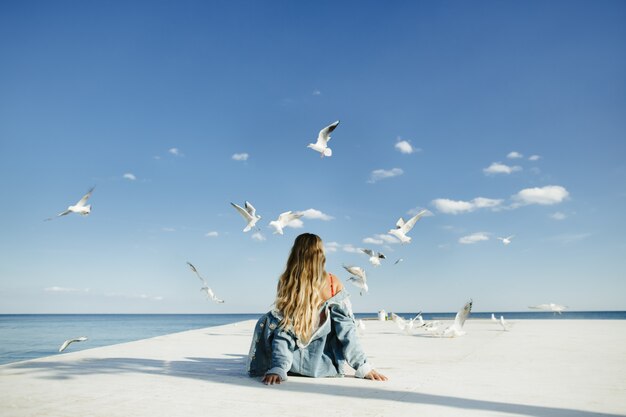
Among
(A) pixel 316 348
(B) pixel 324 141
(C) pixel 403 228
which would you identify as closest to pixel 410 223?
(C) pixel 403 228

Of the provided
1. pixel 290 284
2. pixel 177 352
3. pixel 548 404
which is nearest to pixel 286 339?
pixel 290 284

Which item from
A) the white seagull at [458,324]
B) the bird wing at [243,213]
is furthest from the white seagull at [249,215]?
the white seagull at [458,324]

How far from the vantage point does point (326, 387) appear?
428cm

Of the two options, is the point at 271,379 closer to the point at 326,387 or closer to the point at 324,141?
the point at 326,387

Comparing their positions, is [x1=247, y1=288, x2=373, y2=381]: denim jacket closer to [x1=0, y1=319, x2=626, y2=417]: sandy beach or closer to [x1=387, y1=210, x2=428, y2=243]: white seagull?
[x1=0, y1=319, x2=626, y2=417]: sandy beach

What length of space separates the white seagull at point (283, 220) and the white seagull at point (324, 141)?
1.60 meters

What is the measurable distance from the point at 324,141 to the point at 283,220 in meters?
2.15

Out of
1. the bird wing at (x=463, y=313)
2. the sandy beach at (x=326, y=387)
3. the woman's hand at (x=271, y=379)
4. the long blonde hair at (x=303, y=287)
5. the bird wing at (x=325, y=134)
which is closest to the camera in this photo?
the sandy beach at (x=326, y=387)

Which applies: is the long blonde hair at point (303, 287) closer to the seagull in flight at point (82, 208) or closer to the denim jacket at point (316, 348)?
the denim jacket at point (316, 348)

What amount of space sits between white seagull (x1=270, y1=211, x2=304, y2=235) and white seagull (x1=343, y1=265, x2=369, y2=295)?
187 cm

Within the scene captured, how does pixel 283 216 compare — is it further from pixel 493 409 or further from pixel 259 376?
pixel 493 409

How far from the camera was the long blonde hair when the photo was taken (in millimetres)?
4520

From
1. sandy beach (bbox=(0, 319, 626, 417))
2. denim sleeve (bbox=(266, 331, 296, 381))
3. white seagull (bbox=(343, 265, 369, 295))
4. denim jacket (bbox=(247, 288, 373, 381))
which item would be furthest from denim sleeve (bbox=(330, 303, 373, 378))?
white seagull (bbox=(343, 265, 369, 295))

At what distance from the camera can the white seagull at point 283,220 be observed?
1092cm
